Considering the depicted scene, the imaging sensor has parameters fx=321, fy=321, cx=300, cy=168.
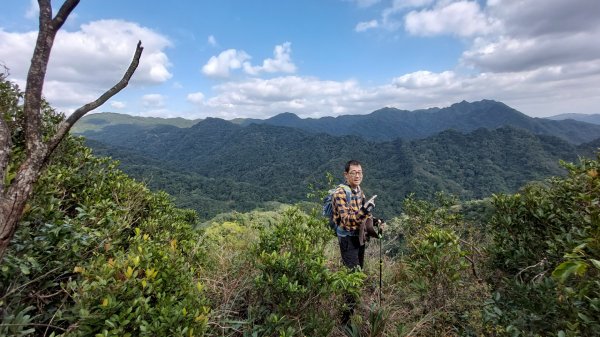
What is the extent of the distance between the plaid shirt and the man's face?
146 millimetres

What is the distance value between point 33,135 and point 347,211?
3360 millimetres

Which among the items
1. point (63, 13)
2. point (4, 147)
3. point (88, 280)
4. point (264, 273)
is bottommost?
point (264, 273)

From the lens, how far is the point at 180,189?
100m

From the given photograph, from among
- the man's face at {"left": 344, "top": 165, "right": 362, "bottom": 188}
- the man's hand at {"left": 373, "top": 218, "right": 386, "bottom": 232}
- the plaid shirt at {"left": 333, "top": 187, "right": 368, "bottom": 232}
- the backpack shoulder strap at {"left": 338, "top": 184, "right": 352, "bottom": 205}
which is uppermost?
the man's face at {"left": 344, "top": 165, "right": 362, "bottom": 188}

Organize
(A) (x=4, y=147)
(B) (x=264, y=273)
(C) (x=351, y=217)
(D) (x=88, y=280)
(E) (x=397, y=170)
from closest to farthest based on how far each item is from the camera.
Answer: (A) (x=4, y=147), (D) (x=88, y=280), (B) (x=264, y=273), (C) (x=351, y=217), (E) (x=397, y=170)

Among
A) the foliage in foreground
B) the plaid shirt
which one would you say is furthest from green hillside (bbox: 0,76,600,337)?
the plaid shirt

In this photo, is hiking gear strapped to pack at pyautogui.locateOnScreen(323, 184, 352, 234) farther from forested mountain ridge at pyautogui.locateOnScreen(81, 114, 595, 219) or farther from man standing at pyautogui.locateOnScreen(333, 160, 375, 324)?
forested mountain ridge at pyautogui.locateOnScreen(81, 114, 595, 219)

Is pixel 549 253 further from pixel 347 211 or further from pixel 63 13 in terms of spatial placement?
pixel 63 13

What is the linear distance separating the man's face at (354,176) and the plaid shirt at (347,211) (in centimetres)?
15

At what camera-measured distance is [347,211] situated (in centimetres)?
432

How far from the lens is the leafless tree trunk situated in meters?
2.17

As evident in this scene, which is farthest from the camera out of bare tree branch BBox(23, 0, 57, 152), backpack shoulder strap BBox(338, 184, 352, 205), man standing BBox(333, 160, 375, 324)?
backpack shoulder strap BBox(338, 184, 352, 205)

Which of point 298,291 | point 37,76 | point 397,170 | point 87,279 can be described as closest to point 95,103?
point 37,76

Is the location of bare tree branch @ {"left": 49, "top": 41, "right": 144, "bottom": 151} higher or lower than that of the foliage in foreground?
higher
